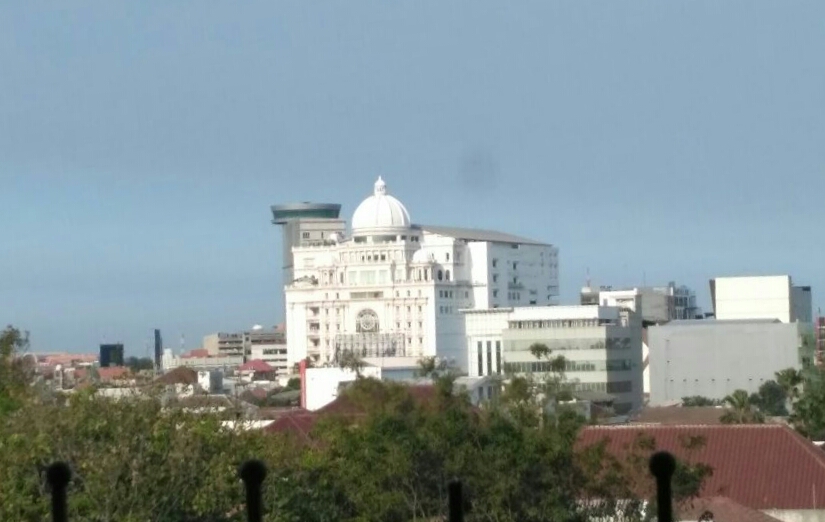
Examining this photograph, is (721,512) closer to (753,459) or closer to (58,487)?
(753,459)

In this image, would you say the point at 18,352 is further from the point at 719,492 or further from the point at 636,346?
the point at 636,346

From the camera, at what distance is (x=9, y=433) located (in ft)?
87.7

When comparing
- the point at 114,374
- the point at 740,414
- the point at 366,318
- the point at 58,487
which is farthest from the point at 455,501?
the point at 366,318

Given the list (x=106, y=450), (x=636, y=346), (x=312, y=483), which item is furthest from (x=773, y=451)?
(x=636, y=346)

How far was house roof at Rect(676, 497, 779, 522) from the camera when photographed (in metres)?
35.9

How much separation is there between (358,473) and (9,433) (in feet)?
25.9

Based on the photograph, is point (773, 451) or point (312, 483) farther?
point (773, 451)

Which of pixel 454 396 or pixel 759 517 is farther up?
pixel 454 396

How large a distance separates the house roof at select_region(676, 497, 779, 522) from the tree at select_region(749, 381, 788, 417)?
231 feet

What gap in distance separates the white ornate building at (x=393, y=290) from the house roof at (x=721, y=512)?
150 metres

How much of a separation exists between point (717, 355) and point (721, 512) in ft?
347

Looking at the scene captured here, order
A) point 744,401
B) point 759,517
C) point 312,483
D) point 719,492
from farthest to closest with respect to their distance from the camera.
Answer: point 744,401 → point 719,492 → point 759,517 → point 312,483

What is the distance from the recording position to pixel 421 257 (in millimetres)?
192875

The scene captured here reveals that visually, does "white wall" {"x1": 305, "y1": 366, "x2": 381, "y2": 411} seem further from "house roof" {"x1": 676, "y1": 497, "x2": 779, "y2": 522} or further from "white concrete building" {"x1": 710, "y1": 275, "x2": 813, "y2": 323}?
"white concrete building" {"x1": 710, "y1": 275, "x2": 813, "y2": 323}
